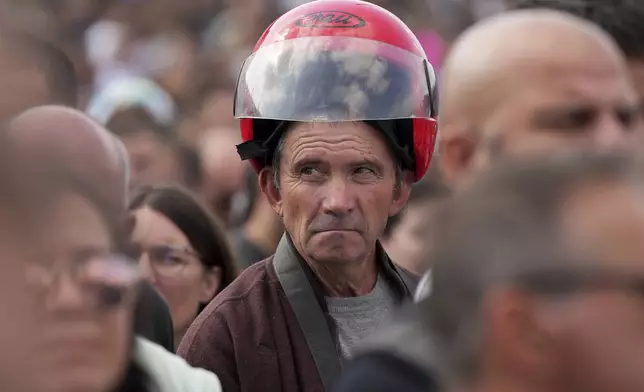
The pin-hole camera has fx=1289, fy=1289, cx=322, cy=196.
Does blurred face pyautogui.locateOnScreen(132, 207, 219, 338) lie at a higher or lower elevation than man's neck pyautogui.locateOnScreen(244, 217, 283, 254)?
higher

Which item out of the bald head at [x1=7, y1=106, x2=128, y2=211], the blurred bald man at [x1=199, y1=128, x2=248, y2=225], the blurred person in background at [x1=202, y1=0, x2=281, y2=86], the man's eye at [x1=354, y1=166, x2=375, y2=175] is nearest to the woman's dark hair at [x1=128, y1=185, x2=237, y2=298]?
the man's eye at [x1=354, y1=166, x2=375, y2=175]

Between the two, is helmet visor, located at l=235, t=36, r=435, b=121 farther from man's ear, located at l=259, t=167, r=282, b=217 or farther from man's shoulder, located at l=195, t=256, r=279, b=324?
man's shoulder, located at l=195, t=256, r=279, b=324

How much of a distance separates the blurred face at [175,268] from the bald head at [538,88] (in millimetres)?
1698

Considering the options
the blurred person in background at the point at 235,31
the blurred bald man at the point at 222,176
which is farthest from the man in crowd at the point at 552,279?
the blurred person in background at the point at 235,31

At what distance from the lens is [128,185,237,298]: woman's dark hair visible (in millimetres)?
4453

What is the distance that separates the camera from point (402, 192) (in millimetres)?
3326

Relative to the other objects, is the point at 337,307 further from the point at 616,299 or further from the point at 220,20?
the point at 220,20

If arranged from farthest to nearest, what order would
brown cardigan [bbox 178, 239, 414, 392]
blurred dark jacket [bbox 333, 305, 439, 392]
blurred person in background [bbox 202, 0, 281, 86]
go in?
1. blurred person in background [bbox 202, 0, 281, 86]
2. brown cardigan [bbox 178, 239, 414, 392]
3. blurred dark jacket [bbox 333, 305, 439, 392]

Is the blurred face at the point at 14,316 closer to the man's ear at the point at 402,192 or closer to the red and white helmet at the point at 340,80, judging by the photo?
the red and white helmet at the point at 340,80

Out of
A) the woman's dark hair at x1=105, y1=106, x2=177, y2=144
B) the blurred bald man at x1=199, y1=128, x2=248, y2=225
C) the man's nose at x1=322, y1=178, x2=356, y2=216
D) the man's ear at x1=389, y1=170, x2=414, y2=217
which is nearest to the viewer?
the man's nose at x1=322, y1=178, x2=356, y2=216

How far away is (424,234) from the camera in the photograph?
1.85 meters

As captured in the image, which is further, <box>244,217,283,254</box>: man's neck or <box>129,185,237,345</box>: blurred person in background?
<box>244,217,283,254</box>: man's neck

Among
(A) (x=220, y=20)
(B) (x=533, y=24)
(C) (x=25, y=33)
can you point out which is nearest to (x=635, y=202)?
(C) (x=25, y=33)

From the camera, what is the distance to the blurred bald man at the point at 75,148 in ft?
5.09
